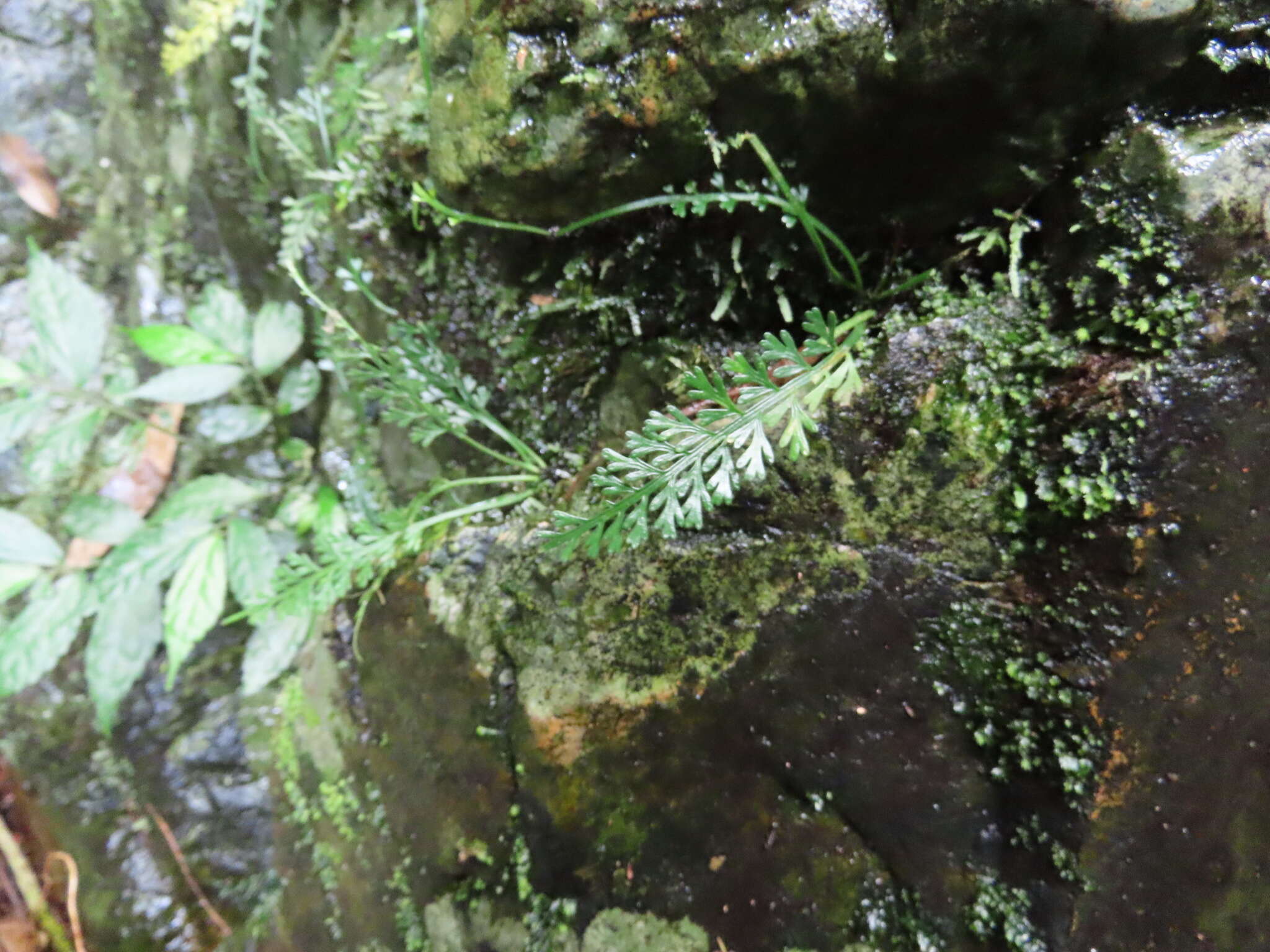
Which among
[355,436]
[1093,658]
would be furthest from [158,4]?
[1093,658]

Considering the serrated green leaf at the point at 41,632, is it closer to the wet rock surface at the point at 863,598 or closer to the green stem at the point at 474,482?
the wet rock surface at the point at 863,598

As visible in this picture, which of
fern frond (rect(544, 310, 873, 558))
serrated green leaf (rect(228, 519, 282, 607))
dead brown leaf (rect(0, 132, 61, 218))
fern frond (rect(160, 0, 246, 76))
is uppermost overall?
fern frond (rect(160, 0, 246, 76))

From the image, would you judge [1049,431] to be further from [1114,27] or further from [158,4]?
[158,4]

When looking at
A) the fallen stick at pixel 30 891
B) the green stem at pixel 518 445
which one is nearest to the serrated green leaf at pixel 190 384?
the green stem at pixel 518 445

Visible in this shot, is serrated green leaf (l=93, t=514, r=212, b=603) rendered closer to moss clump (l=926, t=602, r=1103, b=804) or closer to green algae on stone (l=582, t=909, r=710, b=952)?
green algae on stone (l=582, t=909, r=710, b=952)

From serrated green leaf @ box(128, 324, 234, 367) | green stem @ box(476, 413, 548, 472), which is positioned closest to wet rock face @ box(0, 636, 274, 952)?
serrated green leaf @ box(128, 324, 234, 367)

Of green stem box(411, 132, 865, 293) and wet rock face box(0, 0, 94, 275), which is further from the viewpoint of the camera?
wet rock face box(0, 0, 94, 275)
